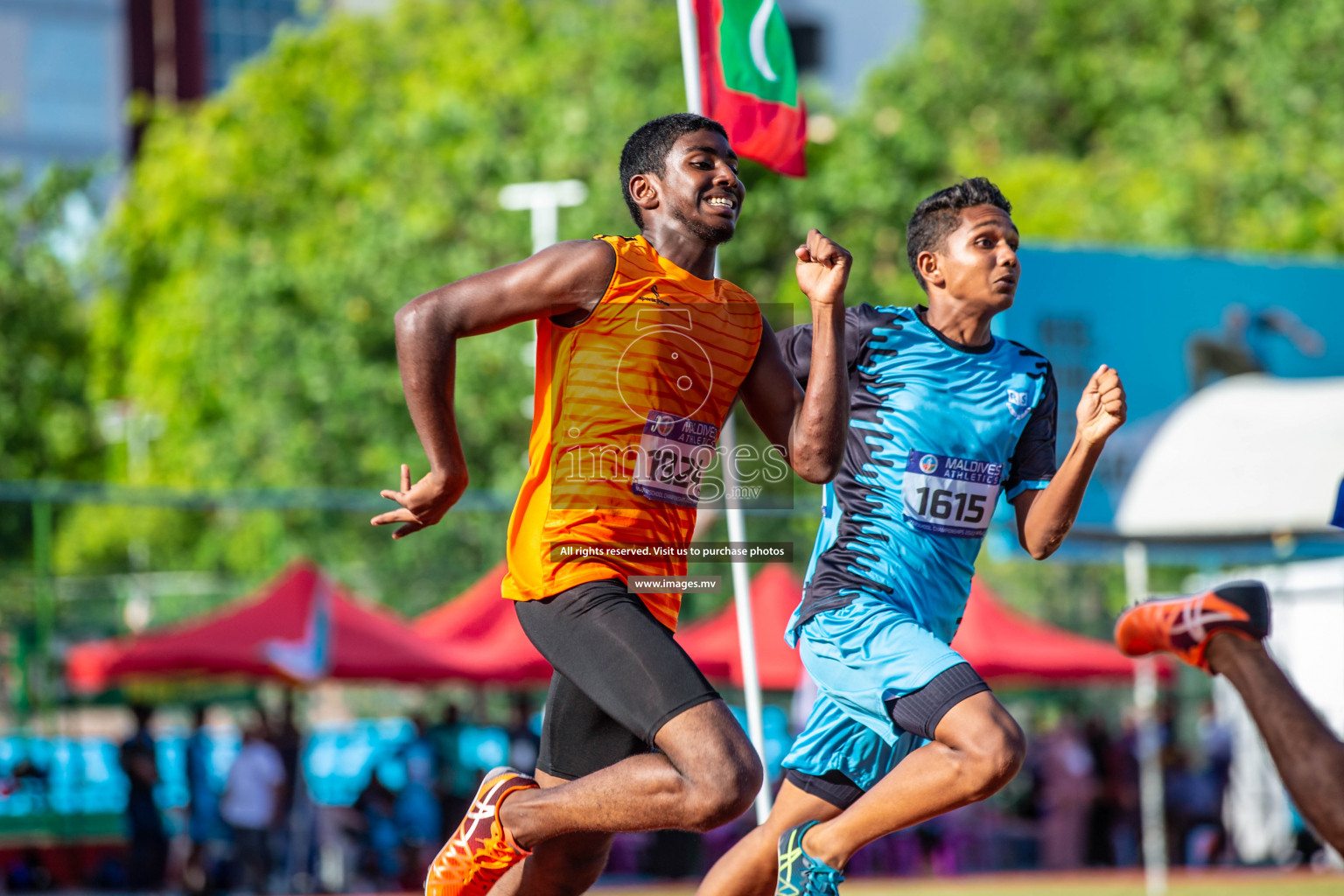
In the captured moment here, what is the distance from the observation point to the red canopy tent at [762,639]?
17156mm

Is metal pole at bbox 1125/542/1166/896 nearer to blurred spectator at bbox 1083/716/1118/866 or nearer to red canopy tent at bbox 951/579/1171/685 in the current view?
red canopy tent at bbox 951/579/1171/685

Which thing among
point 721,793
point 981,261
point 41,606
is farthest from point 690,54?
point 41,606

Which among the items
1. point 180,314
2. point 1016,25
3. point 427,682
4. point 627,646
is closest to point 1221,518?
point 427,682

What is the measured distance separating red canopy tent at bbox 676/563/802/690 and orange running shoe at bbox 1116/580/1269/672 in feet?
41.0

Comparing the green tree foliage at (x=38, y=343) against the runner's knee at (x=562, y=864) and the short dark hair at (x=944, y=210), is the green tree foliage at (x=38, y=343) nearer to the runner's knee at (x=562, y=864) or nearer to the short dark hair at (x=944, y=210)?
the short dark hair at (x=944, y=210)

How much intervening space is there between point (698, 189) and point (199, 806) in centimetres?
1163

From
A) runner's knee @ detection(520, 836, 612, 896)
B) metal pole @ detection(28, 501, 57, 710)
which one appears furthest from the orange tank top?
metal pole @ detection(28, 501, 57, 710)

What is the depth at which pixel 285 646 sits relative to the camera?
15.2m

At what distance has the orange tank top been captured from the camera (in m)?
4.47

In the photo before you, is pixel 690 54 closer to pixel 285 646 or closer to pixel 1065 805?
pixel 285 646

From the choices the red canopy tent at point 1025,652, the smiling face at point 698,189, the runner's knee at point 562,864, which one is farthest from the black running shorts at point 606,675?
the red canopy tent at point 1025,652

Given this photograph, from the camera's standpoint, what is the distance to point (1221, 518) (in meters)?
14.9

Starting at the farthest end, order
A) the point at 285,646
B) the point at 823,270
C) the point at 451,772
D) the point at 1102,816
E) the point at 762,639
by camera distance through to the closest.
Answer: the point at 1102,816, the point at 762,639, the point at 451,772, the point at 285,646, the point at 823,270

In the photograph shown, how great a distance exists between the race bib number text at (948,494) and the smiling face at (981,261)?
0.49 meters
